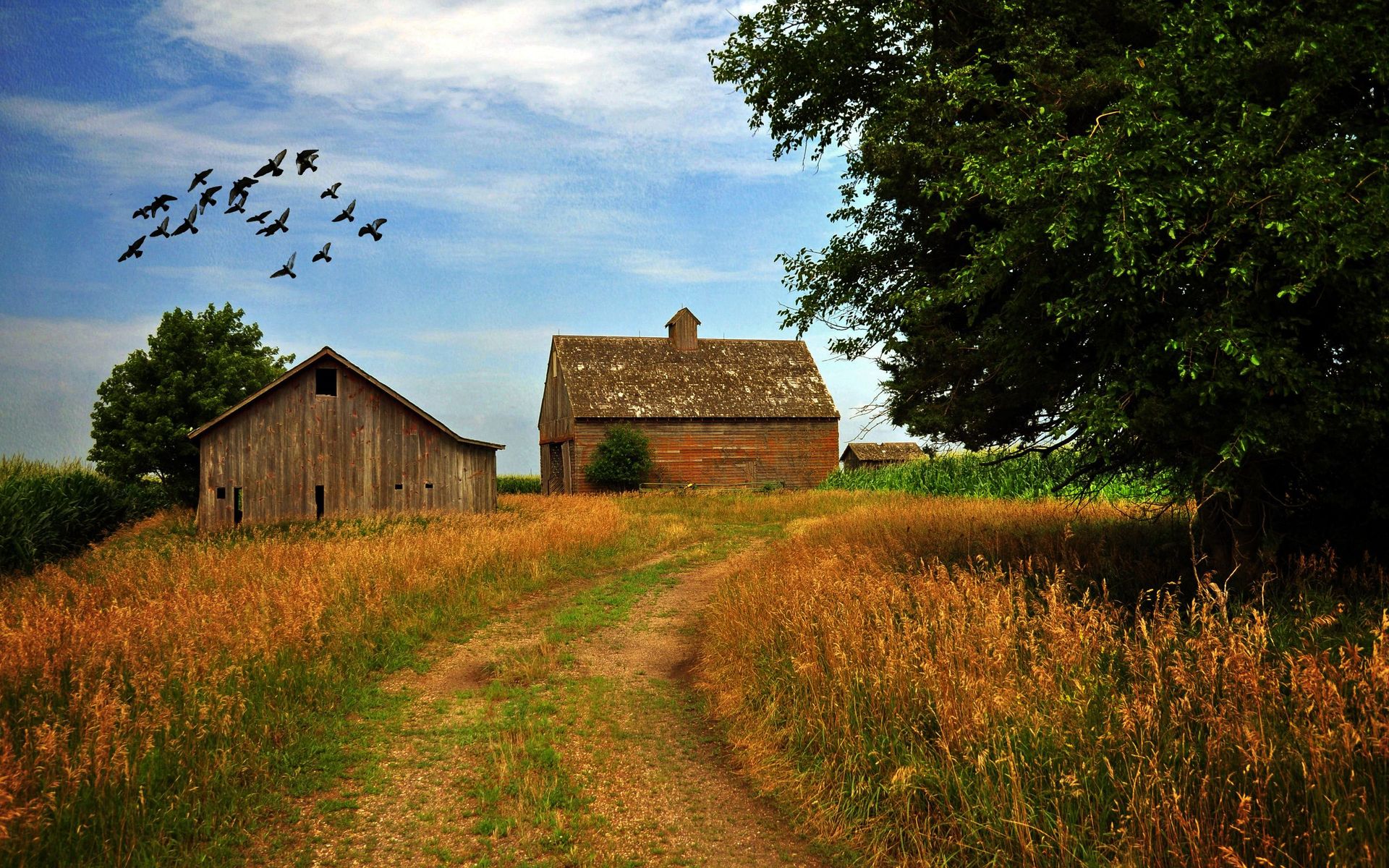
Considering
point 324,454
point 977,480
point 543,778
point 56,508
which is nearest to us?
point 543,778

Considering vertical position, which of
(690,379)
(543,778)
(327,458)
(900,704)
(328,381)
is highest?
(690,379)

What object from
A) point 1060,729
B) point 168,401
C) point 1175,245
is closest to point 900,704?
point 1060,729

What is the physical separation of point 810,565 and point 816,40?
902 centimetres

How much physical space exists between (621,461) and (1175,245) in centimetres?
3325

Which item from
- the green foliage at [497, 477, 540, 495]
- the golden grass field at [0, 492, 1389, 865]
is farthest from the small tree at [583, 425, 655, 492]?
the golden grass field at [0, 492, 1389, 865]

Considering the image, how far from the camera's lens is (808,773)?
6.51 meters

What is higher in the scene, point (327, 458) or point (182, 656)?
point (327, 458)

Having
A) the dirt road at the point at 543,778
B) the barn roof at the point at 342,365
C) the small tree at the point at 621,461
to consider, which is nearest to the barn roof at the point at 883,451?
the small tree at the point at 621,461

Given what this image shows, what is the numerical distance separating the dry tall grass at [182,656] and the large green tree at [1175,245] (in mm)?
8710

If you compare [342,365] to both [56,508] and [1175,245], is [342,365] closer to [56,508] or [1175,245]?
[56,508]

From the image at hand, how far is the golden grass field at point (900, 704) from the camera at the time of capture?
4777mm

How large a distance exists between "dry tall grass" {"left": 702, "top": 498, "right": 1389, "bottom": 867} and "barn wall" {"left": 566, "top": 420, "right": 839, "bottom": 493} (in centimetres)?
3270

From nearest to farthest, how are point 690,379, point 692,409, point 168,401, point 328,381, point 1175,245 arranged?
1. point 1175,245
2. point 328,381
3. point 168,401
4. point 692,409
5. point 690,379

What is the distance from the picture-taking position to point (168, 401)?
126ft
